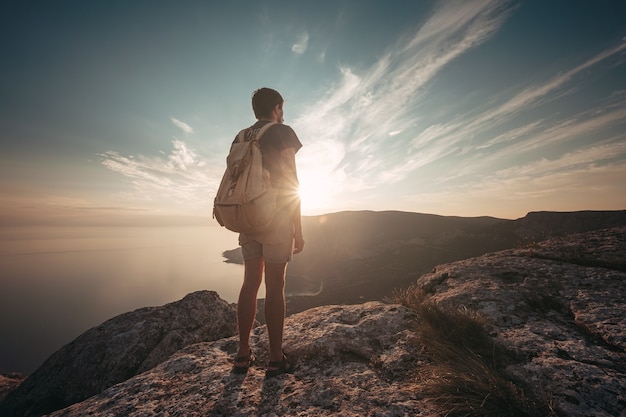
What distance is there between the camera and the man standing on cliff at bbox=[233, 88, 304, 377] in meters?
2.81

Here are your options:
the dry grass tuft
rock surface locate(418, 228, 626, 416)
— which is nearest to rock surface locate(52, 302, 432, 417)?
the dry grass tuft

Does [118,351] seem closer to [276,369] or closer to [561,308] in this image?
[276,369]

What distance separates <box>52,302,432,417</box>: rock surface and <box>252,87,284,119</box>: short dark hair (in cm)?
301

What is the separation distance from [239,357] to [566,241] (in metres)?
6.45

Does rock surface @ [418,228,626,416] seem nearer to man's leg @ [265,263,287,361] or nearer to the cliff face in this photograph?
the cliff face

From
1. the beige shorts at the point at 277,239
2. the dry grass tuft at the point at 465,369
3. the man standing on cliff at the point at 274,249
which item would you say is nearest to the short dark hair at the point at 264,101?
the man standing on cliff at the point at 274,249

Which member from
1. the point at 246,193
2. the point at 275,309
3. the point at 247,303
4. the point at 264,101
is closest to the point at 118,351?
the point at 247,303

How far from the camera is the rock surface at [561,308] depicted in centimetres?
200

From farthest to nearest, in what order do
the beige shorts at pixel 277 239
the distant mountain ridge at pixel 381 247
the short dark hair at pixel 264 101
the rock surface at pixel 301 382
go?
the distant mountain ridge at pixel 381 247 < the short dark hair at pixel 264 101 < the beige shorts at pixel 277 239 < the rock surface at pixel 301 382

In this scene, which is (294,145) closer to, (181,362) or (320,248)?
(181,362)

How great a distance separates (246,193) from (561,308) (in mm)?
4166

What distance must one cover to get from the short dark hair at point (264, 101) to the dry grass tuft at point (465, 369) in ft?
10.8

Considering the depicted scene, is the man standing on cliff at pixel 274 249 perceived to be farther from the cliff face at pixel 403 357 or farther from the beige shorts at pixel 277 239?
the cliff face at pixel 403 357

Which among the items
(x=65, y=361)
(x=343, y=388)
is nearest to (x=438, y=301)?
(x=343, y=388)
